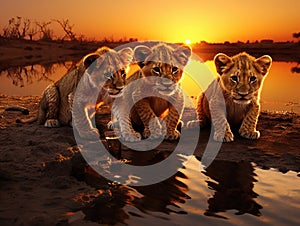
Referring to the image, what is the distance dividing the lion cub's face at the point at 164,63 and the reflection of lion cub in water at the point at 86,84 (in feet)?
0.80

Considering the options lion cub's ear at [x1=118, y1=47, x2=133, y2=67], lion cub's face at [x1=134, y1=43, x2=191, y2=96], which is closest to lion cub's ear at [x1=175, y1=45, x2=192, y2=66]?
lion cub's face at [x1=134, y1=43, x2=191, y2=96]

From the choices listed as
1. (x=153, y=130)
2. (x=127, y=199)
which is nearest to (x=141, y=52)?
(x=153, y=130)

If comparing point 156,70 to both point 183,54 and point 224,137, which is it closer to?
point 183,54

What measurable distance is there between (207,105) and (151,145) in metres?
1.56

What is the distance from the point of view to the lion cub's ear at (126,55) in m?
6.53

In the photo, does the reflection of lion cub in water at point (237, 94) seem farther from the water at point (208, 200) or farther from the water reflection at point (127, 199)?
the water reflection at point (127, 199)

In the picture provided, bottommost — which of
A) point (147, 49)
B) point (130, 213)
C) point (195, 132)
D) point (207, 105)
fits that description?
point (130, 213)

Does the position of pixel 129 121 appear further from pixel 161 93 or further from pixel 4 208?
pixel 4 208

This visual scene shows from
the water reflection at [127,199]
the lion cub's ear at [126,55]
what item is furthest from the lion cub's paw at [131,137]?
the water reflection at [127,199]

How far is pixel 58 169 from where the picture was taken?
5.24 metres

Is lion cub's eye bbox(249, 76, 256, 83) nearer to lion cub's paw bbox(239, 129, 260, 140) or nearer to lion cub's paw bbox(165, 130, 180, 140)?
lion cub's paw bbox(239, 129, 260, 140)

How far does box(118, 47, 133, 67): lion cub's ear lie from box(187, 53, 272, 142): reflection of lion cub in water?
1.52 meters

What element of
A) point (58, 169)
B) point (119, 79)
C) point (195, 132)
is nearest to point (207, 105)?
point (195, 132)

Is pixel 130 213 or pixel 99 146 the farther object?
pixel 99 146
